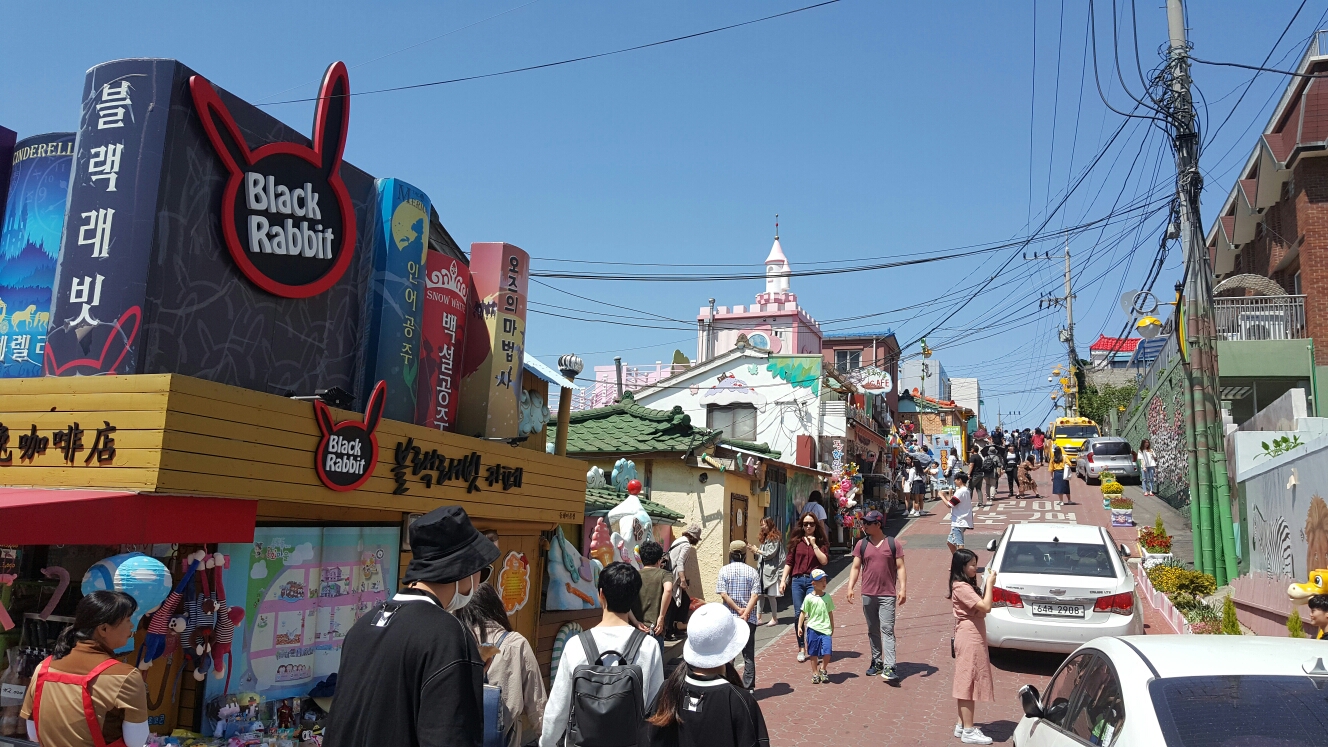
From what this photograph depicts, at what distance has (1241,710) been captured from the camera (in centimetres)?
396

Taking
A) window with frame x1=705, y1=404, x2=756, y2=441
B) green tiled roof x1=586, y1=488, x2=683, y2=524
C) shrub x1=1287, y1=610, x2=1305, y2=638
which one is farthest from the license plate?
window with frame x1=705, y1=404, x2=756, y2=441

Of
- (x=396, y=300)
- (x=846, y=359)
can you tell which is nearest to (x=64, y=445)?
(x=396, y=300)

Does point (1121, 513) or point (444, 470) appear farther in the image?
point (1121, 513)

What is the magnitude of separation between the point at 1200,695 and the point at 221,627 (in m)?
5.83

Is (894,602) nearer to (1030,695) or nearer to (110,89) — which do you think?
(1030,695)

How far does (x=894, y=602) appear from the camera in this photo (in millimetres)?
10781

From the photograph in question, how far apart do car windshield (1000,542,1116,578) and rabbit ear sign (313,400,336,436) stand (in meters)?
8.36

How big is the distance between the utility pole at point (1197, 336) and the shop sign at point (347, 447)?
1408 centimetres

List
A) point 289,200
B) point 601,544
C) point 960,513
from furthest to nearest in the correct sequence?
point 960,513 → point 601,544 → point 289,200

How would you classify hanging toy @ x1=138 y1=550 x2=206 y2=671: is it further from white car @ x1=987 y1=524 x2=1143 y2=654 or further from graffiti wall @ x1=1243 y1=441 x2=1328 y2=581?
graffiti wall @ x1=1243 y1=441 x2=1328 y2=581

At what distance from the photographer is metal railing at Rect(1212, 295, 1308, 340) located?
24.1 meters

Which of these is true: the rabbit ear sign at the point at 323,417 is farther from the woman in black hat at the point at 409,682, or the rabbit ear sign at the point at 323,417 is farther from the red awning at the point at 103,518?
→ the woman in black hat at the point at 409,682

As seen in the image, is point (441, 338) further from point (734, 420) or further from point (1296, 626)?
point (734, 420)

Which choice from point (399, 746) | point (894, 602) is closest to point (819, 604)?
point (894, 602)
